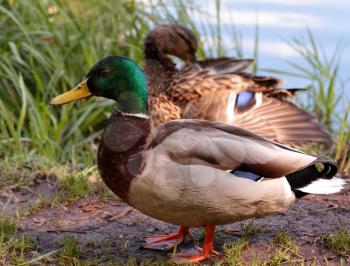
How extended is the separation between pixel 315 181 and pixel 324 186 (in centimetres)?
5

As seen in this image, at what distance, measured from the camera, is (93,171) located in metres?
5.11

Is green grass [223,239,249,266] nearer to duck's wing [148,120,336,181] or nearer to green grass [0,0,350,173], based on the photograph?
duck's wing [148,120,336,181]

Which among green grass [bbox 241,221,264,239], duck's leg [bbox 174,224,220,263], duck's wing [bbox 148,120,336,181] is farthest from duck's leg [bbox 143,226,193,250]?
duck's wing [bbox 148,120,336,181]

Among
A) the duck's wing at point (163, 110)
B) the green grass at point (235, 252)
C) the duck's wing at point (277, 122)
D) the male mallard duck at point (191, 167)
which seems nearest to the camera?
the male mallard duck at point (191, 167)

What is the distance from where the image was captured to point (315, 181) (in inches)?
144

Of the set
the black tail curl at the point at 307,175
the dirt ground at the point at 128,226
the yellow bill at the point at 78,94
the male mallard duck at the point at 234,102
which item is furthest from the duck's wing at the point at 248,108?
the yellow bill at the point at 78,94

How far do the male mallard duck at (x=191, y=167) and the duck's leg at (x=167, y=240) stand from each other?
21 cm

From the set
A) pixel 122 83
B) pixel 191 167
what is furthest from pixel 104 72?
pixel 191 167

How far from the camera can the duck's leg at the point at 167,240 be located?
380cm

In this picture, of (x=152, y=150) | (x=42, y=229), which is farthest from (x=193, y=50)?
(x=152, y=150)

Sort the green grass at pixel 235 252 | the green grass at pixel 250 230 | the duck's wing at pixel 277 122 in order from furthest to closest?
the duck's wing at pixel 277 122 < the green grass at pixel 250 230 < the green grass at pixel 235 252

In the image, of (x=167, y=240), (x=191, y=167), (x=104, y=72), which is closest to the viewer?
(x=191, y=167)

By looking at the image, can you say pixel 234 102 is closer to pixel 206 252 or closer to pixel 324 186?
pixel 324 186

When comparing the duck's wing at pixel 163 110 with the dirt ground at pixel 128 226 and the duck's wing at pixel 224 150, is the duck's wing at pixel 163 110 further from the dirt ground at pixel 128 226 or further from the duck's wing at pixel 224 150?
the duck's wing at pixel 224 150
